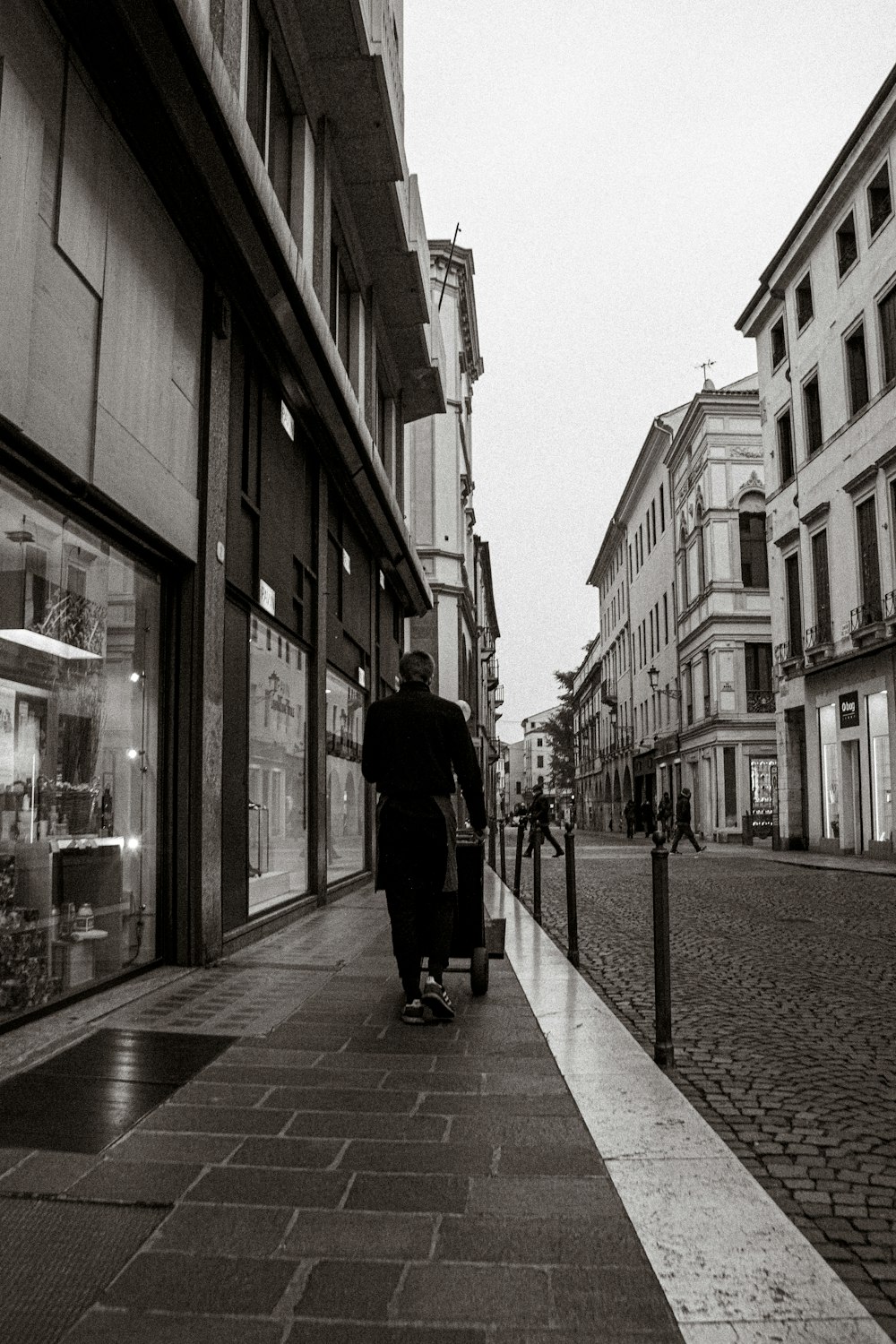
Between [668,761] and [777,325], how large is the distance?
21734 millimetres

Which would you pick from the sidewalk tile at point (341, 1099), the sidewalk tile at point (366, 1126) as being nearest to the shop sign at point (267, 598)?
the sidewalk tile at point (341, 1099)

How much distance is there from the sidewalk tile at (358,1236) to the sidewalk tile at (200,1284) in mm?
107

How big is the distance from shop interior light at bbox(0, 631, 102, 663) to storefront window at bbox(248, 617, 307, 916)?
267 centimetres

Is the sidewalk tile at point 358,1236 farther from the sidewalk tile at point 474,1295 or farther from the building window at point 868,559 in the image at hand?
the building window at point 868,559

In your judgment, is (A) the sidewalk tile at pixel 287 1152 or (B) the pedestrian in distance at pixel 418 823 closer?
(A) the sidewalk tile at pixel 287 1152

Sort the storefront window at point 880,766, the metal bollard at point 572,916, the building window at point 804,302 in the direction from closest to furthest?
the metal bollard at point 572,916 < the storefront window at point 880,766 < the building window at point 804,302

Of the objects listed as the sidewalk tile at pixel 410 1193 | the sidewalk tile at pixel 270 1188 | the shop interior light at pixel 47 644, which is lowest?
the sidewalk tile at pixel 410 1193

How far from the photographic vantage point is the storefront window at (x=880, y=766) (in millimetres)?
22203

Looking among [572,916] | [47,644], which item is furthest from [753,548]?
[47,644]

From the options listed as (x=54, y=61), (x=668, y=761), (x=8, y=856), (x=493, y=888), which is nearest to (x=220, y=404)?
(x=54, y=61)

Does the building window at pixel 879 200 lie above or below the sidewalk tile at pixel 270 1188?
above

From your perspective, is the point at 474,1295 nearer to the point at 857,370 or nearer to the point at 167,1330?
the point at 167,1330

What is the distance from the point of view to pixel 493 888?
14.7 m

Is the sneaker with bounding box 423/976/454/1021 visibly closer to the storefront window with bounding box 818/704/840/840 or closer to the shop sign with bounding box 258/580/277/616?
the shop sign with bounding box 258/580/277/616
